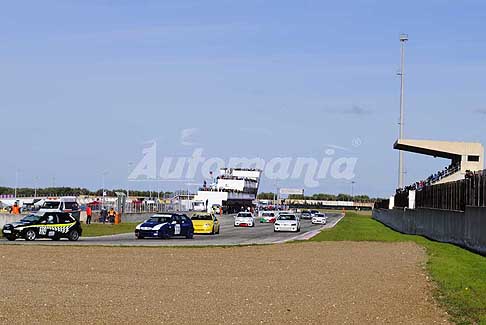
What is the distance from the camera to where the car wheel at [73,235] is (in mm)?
39991

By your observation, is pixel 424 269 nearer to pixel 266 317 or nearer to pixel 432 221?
pixel 266 317

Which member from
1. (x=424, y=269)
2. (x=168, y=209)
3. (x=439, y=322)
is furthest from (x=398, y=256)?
(x=168, y=209)

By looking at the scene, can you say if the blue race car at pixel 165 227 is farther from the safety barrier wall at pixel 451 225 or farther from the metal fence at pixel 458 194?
the metal fence at pixel 458 194

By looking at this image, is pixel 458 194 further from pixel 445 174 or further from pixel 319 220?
pixel 319 220

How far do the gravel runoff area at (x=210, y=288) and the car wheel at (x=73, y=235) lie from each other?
931 cm

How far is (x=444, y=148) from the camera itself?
213 ft

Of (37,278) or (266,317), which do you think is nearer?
(266,317)

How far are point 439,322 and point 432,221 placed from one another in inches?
1380

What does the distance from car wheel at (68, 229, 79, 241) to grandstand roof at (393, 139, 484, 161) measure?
3257cm

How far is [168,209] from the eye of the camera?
99500 millimetres

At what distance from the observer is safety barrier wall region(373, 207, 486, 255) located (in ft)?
104

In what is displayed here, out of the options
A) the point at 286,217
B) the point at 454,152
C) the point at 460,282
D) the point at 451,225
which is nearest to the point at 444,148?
the point at 454,152

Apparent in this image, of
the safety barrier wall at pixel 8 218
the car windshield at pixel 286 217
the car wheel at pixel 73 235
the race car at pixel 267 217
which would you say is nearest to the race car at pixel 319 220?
the race car at pixel 267 217

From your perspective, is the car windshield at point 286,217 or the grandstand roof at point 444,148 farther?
the grandstand roof at point 444,148
